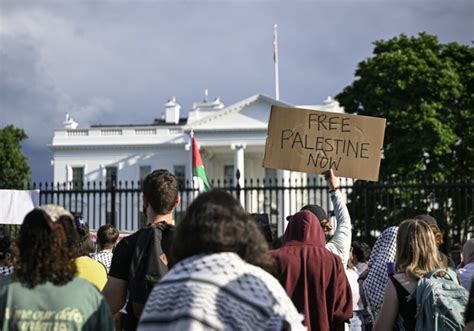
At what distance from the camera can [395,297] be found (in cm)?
444

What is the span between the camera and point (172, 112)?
207 feet

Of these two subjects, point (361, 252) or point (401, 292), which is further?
point (361, 252)

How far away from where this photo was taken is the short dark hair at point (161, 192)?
4242 mm

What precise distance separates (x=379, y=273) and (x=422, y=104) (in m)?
22.6

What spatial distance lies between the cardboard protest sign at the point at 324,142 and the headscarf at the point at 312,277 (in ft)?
5.25

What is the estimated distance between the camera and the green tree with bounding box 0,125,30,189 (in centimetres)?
4309

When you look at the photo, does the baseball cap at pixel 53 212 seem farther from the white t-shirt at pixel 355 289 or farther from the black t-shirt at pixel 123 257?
the white t-shirt at pixel 355 289

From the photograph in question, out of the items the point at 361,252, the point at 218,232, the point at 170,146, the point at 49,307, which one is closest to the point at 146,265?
the point at 49,307

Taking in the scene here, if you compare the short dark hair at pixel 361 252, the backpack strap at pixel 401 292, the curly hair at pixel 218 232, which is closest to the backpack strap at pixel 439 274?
the backpack strap at pixel 401 292

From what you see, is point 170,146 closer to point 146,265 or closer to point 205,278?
point 146,265

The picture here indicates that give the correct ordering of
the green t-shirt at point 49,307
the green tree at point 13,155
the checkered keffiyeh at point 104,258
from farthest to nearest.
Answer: the green tree at point 13,155
the checkered keffiyeh at point 104,258
the green t-shirt at point 49,307

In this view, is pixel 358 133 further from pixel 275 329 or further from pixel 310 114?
pixel 275 329

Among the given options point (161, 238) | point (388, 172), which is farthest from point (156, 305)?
point (388, 172)

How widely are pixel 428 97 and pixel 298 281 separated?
955 inches
